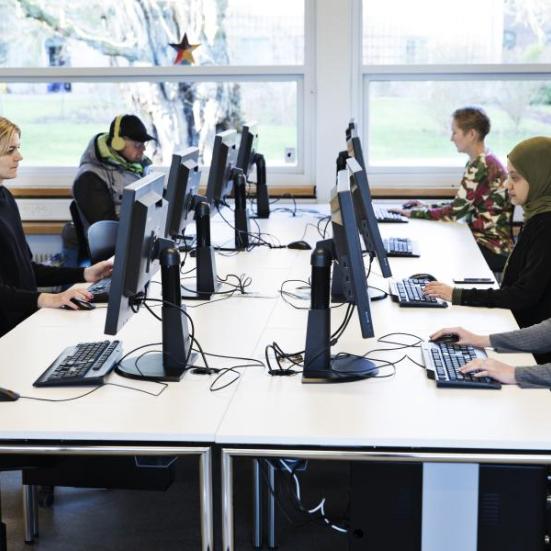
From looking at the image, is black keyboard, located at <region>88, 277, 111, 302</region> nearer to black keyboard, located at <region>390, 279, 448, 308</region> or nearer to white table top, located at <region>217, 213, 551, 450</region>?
white table top, located at <region>217, 213, 551, 450</region>

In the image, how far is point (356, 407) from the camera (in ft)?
7.44

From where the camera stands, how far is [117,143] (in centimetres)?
464

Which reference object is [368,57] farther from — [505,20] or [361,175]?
[361,175]

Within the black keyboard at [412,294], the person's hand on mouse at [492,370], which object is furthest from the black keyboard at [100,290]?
the person's hand on mouse at [492,370]

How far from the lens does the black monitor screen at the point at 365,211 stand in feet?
9.08

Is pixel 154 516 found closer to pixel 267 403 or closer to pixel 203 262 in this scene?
pixel 203 262

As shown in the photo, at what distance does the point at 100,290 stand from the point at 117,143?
1.45 m

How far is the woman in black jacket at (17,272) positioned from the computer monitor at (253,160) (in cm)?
124

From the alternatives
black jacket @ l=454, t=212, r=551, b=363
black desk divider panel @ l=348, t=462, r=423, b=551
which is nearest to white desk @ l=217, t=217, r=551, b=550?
black desk divider panel @ l=348, t=462, r=423, b=551

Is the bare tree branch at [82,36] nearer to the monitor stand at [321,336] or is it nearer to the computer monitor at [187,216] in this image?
the computer monitor at [187,216]

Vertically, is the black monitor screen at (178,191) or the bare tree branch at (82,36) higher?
the bare tree branch at (82,36)

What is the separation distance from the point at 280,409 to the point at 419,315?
39.0 inches

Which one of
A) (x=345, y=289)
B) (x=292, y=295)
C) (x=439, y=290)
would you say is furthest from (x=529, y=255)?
(x=345, y=289)

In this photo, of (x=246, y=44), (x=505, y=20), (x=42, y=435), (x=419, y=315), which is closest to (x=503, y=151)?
(x=505, y=20)
